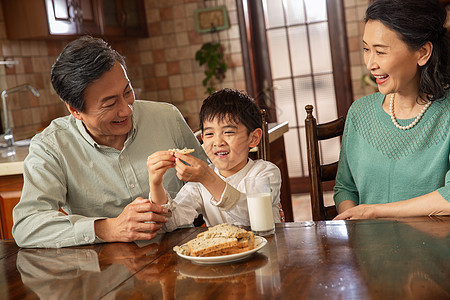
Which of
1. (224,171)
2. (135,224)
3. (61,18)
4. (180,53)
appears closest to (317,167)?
(224,171)

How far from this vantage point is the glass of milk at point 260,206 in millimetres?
1377

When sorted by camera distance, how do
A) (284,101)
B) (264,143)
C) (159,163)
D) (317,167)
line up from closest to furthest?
1. (159,163)
2. (317,167)
3. (264,143)
4. (284,101)

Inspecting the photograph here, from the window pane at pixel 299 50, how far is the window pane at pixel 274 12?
140 millimetres

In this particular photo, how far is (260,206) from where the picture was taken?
1.37 m

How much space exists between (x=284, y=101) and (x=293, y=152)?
0.53 meters

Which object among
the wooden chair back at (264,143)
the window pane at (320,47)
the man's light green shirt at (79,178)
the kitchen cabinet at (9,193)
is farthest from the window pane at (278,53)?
the man's light green shirt at (79,178)

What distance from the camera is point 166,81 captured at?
5469 mm

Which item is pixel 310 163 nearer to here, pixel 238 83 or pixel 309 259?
pixel 309 259

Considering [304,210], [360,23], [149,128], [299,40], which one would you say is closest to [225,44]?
[299,40]

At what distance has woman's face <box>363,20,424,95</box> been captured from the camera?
1648mm

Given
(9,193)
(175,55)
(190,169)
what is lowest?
(9,193)

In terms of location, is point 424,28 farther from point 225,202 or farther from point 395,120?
point 225,202

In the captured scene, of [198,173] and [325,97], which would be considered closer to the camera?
A: [198,173]

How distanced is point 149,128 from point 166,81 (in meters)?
3.65
